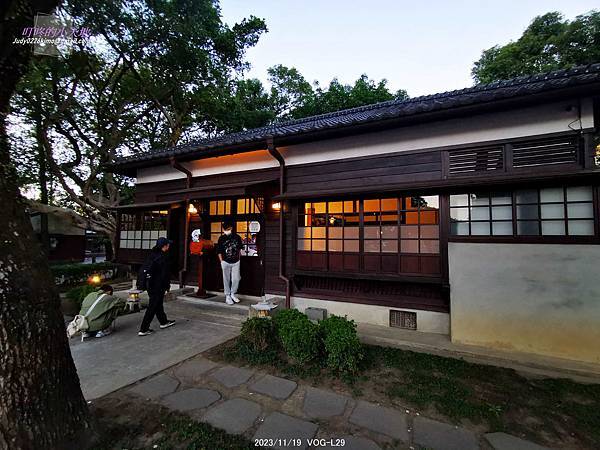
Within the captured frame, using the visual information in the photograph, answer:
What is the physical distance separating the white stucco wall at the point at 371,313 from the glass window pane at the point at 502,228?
188 cm

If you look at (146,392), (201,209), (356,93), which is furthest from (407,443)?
(356,93)

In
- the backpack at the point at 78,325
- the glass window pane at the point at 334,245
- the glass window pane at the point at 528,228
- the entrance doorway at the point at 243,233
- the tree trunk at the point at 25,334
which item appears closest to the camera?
the tree trunk at the point at 25,334

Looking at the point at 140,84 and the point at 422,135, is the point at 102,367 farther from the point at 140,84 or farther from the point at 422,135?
the point at 140,84

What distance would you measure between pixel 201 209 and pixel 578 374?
8.66m

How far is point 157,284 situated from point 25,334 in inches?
125

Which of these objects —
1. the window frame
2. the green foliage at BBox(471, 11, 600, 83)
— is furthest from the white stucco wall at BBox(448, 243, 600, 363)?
the green foliage at BBox(471, 11, 600, 83)

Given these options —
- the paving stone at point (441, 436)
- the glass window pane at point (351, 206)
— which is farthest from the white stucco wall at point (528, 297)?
the paving stone at point (441, 436)

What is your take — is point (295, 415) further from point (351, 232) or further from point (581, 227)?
point (581, 227)

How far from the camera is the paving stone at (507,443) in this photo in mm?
2299

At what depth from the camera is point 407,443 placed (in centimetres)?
235

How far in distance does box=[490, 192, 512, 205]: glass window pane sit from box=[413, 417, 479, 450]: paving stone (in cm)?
388

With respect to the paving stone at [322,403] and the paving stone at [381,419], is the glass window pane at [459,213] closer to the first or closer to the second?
the paving stone at [381,419]

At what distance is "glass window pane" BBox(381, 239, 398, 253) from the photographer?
207 inches

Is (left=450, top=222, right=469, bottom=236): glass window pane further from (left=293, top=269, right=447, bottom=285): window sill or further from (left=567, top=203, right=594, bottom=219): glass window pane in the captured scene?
(left=567, top=203, right=594, bottom=219): glass window pane
